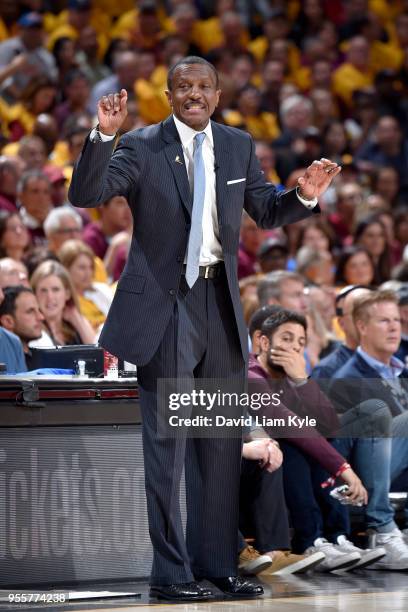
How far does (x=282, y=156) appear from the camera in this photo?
10914mm

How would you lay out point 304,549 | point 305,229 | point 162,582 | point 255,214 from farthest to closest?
point 305,229
point 304,549
point 255,214
point 162,582

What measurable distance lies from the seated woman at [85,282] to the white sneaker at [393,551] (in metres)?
2.56

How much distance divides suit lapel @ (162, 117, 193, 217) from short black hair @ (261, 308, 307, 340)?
1271 mm

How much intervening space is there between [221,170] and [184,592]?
136 cm

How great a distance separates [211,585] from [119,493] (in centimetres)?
51

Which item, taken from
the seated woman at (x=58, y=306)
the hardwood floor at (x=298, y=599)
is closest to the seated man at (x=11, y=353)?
the seated woman at (x=58, y=306)

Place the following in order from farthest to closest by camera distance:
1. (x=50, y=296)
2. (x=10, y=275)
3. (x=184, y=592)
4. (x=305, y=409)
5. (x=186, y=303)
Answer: (x=50, y=296) < (x=10, y=275) < (x=305, y=409) < (x=186, y=303) < (x=184, y=592)

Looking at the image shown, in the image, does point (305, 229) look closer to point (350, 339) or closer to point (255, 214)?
point (350, 339)

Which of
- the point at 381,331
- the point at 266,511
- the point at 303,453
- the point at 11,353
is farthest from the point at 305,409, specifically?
the point at 11,353

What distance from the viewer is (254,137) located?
1146cm

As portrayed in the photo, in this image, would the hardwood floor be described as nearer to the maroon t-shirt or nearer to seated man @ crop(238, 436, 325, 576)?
seated man @ crop(238, 436, 325, 576)

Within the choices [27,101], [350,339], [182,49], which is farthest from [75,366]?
[182,49]

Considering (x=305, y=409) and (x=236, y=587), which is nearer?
(x=236, y=587)

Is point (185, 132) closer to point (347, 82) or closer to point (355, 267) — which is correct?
point (355, 267)
